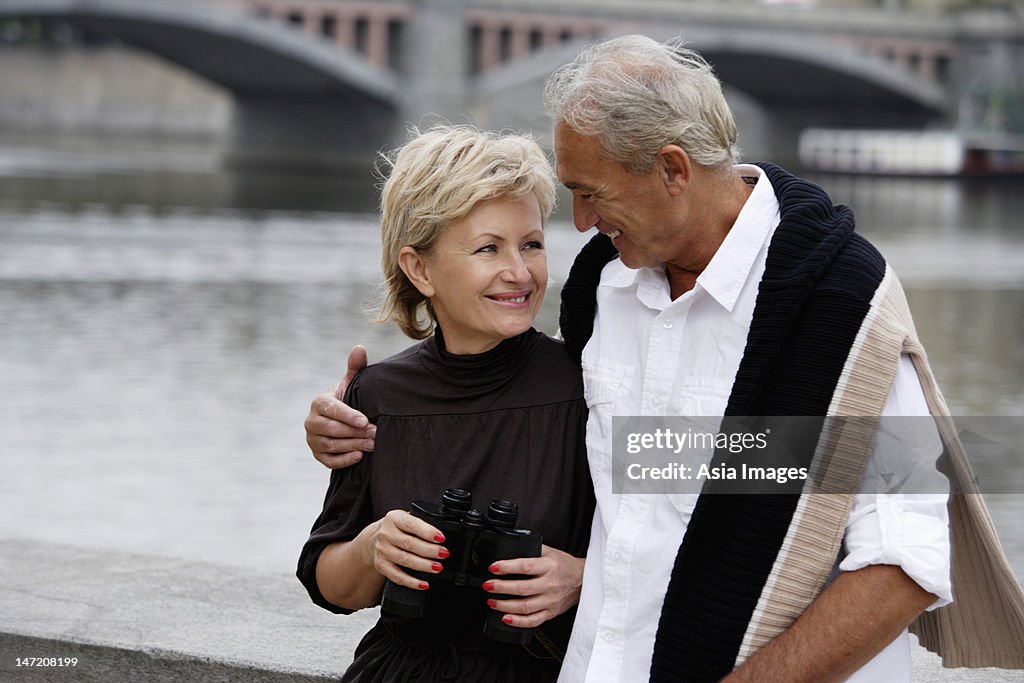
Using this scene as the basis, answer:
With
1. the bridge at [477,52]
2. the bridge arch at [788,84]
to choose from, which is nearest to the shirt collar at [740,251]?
the bridge at [477,52]

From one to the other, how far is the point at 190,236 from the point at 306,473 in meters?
9.62

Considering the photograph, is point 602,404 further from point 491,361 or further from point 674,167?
point 674,167

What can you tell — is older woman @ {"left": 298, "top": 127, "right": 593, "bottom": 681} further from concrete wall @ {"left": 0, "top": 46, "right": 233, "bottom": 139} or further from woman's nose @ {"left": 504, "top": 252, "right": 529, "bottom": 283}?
concrete wall @ {"left": 0, "top": 46, "right": 233, "bottom": 139}

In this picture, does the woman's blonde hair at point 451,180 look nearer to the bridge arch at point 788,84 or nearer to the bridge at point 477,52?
the bridge at point 477,52

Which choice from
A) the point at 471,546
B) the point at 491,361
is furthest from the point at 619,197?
the point at 471,546

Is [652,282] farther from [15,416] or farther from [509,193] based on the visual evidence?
[15,416]

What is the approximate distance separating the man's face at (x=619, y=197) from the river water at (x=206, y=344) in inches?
26.6

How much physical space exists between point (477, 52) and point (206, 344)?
25065 millimetres

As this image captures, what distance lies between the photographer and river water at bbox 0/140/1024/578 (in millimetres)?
5586

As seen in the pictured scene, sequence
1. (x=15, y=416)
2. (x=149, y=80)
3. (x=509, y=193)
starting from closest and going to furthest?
(x=509, y=193) < (x=15, y=416) < (x=149, y=80)

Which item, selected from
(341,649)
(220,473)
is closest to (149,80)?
(220,473)

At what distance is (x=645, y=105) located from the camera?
181 cm

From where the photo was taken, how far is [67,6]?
25719mm

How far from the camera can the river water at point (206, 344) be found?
5.59 meters
